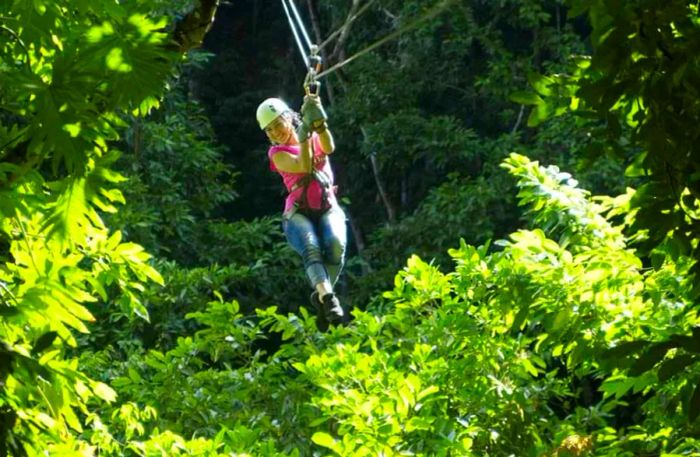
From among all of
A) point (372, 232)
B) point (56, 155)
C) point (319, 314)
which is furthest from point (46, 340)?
point (372, 232)

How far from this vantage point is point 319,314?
632 cm

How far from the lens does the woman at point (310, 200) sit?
585 centimetres

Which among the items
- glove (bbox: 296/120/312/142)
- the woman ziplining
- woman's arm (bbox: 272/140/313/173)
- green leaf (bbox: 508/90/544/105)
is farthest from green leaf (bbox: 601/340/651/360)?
woman's arm (bbox: 272/140/313/173)

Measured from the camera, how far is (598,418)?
556 cm

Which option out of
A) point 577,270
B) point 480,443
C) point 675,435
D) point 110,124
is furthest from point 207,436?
point 110,124

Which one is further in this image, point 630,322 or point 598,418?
point 598,418

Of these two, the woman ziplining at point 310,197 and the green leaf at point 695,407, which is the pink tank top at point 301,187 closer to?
the woman ziplining at point 310,197

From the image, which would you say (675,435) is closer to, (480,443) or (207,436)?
(480,443)

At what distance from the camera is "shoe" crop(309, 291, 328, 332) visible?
608cm

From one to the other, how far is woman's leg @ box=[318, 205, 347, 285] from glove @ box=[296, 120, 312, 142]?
1.99 feet

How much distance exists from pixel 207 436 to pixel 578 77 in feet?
12.7

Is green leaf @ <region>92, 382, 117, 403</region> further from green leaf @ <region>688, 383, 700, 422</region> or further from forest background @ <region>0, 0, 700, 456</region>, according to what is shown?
green leaf @ <region>688, 383, 700, 422</region>

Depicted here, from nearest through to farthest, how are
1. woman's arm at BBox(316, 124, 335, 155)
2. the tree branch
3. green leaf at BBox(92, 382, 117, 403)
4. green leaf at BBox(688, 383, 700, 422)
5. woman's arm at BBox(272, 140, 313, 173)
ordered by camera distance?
green leaf at BBox(688, 383, 700, 422) < the tree branch < green leaf at BBox(92, 382, 117, 403) < woman's arm at BBox(316, 124, 335, 155) < woman's arm at BBox(272, 140, 313, 173)

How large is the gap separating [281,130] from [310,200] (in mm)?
332
